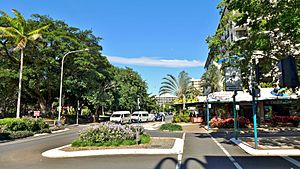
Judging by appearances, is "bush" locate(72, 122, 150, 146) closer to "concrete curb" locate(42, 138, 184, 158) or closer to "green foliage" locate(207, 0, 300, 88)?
"concrete curb" locate(42, 138, 184, 158)

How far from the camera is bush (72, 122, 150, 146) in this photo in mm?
14242

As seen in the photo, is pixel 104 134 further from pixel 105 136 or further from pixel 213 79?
pixel 213 79

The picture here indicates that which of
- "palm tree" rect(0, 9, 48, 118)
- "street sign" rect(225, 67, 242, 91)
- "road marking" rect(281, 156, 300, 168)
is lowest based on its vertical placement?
"road marking" rect(281, 156, 300, 168)

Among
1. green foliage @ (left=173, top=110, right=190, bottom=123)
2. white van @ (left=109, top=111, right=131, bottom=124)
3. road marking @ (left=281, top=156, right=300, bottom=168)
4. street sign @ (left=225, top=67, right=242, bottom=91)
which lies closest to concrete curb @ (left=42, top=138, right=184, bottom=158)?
road marking @ (left=281, top=156, right=300, bottom=168)

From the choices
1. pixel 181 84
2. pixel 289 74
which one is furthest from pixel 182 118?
pixel 289 74

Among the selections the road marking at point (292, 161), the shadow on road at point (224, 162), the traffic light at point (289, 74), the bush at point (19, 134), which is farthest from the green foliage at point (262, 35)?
the bush at point (19, 134)

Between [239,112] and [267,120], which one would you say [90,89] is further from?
[267,120]

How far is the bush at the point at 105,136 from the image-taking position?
46.7ft

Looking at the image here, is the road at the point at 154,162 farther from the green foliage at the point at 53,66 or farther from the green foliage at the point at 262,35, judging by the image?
the green foliage at the point at 53,66

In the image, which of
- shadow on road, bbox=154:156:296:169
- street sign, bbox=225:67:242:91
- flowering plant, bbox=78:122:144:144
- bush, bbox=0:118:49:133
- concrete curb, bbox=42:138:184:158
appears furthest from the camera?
bush, bbox=0:118:49:133

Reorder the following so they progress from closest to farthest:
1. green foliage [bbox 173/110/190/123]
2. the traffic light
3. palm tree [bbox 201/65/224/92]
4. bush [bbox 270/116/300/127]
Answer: the traffic light < bush [bbox 270/116/300/127] < green foliage [bbox 173/110/190/123] < palm tree [bbox 201/65/224/92]

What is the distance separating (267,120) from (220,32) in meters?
21.2

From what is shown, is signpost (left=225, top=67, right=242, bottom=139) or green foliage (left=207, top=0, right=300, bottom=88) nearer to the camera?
green foliage (left=207, top=0, right=300, bottom=88)

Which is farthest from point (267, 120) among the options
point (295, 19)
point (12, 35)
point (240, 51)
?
point (12, 35)
